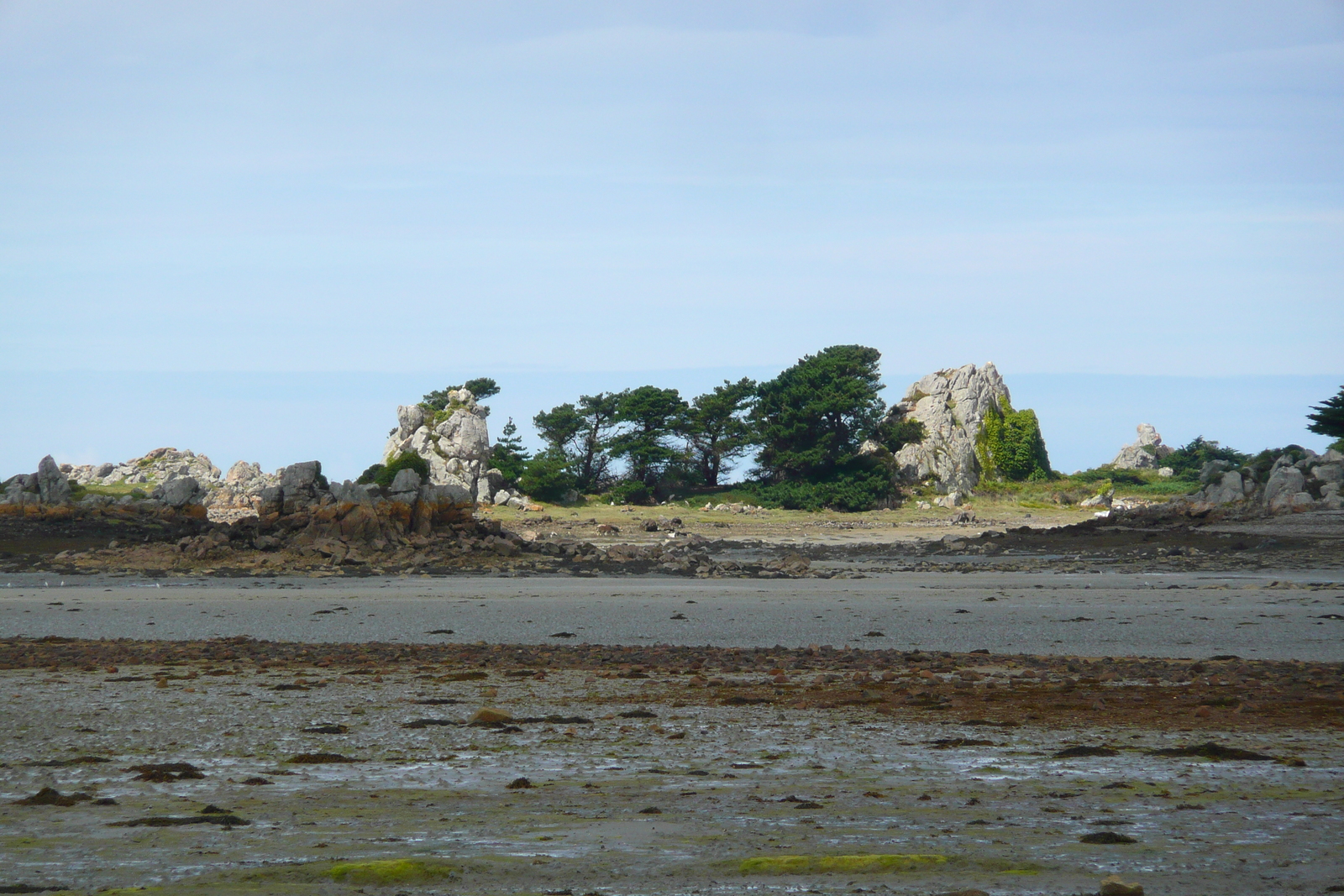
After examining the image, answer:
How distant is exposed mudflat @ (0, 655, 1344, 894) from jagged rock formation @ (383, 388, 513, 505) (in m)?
44.0

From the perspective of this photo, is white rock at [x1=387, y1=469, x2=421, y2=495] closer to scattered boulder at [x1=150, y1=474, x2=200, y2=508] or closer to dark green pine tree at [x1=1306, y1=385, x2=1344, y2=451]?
scattered boulder at [x1=150, y1=474, x2=200, y2=508]

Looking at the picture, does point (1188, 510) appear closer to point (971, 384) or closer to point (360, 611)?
point (360, 611)

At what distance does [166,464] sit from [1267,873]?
70.5 metres

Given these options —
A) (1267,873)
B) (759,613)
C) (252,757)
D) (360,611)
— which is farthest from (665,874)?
(360,611)

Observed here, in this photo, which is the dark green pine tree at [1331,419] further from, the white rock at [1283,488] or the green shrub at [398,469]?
the green shrub at [398,469]

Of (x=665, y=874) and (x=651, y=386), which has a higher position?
(x=651, y=386)

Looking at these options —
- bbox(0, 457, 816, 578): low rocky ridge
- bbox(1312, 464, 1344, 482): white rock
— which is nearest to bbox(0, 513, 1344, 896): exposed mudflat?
bbox(0, 457, 816, 578): low rocky ridge

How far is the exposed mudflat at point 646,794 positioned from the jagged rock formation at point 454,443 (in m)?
44.0

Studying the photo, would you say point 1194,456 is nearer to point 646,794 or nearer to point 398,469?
point 398,469

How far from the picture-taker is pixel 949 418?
6144cm

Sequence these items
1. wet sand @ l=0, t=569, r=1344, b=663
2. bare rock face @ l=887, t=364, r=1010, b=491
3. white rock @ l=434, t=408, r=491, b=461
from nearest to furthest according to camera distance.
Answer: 1. wet sand @ l=0, t=569, r=1344, b=663
2. white rock @ l=434, t=408, r=491, b=461
3. bare rock face @ l=887, t=364, r=1010, b=491

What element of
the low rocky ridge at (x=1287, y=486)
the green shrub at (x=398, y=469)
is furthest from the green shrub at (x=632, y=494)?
the low rocky ridge at (x=1287, y=486)

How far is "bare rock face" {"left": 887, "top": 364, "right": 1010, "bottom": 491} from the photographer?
59406 mm

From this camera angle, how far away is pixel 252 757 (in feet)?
17.4
